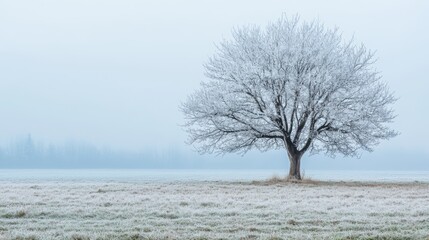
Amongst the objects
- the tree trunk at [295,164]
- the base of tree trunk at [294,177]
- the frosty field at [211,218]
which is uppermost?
the tree trunk at [295,164]

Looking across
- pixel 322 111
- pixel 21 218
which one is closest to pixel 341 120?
pixel 322 111

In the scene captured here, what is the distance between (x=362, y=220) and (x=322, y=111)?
65.8 feet

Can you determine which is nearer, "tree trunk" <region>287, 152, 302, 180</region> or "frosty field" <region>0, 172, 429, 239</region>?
"frosty field" <region>0, 172, 429, 239</region>

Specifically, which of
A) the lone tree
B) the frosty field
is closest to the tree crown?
the lone tree

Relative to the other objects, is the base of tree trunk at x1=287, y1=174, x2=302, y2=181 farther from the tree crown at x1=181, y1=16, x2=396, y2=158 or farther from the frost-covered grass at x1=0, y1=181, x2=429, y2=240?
the frost-covered grass at x1=0, y1=181, x2=429, y2=240

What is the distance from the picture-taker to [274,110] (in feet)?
113

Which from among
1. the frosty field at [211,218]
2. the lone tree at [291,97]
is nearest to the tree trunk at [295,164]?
the lone tree at [291,97]

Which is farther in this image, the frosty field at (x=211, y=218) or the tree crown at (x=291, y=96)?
the tree crown at (x=291, y=96)

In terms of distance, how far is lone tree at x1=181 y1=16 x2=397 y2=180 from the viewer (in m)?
34.0

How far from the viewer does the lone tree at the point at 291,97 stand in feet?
112

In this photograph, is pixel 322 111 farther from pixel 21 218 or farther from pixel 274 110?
pixel 21 218

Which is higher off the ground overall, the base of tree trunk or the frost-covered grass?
the base of tree trunk

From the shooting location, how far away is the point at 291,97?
3428cm

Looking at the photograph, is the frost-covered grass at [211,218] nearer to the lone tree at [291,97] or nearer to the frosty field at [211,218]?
the frosty field at [211,218]
